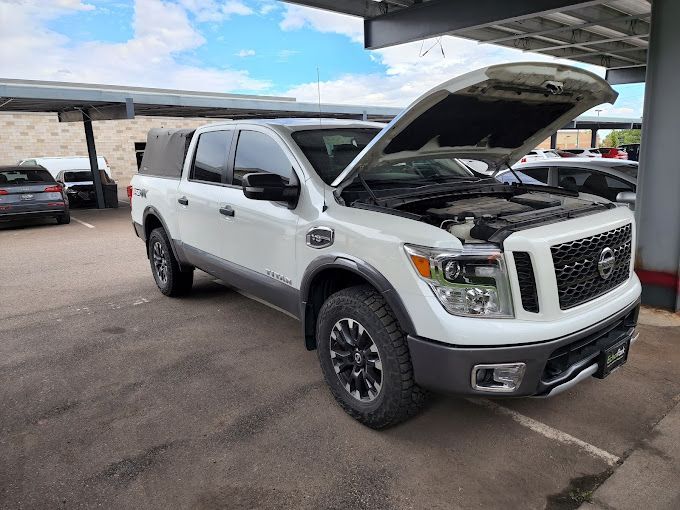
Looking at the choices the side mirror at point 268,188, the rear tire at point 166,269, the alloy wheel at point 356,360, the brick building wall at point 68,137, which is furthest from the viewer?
the brick building wall at point 68,137

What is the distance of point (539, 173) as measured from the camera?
762 centimetres

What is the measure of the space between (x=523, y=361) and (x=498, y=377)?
16 cm

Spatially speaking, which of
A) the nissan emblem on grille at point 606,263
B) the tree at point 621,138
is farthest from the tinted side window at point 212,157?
the tree at point 621,138

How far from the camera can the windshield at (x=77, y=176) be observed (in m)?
18.0

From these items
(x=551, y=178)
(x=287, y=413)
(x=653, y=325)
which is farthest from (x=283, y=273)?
(x=551, y=178)

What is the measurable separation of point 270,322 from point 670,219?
4058 millimetres

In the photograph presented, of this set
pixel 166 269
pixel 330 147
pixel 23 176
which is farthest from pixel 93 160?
pixel 330 147

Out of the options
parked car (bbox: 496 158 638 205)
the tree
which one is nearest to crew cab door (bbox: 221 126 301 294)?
parked car (bbox: 496 158 638 205)

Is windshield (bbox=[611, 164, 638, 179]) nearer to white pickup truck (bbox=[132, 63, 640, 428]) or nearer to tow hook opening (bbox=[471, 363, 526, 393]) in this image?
white pickup truck (bbox=[132, 63, 640, 428])

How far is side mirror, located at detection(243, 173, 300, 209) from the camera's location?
10.9 ft

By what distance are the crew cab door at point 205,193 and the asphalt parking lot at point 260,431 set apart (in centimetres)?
91

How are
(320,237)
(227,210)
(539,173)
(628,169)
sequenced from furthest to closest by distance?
(539,173)
(628,169)
(227,210)
(320,237)

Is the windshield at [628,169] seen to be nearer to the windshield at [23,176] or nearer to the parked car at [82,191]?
the windshield at [23,176]

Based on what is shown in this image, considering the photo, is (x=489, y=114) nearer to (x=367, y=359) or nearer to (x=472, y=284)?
(x=472, y=284)
